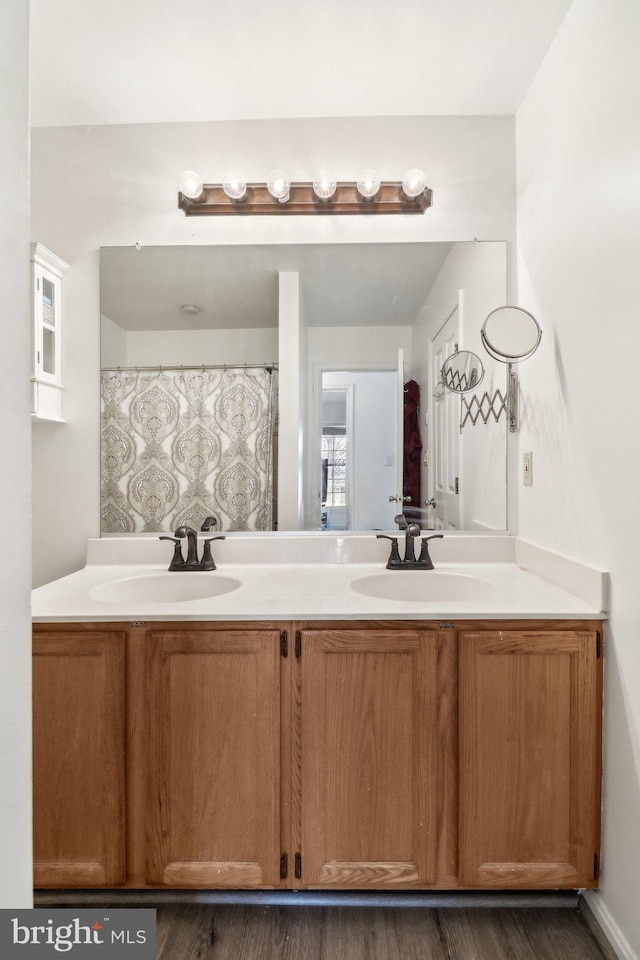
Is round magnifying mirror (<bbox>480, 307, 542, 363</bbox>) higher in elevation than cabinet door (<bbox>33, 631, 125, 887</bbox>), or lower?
higher

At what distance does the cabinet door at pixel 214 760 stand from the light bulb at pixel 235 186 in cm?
151

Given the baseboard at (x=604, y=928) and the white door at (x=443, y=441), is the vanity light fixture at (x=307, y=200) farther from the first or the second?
the baseboard at (x=604, y=928)

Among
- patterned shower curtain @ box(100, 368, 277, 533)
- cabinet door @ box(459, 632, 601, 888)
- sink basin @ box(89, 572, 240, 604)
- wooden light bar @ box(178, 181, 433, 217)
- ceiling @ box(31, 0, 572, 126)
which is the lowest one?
cabinet door @ box(459, 632, 601, 888)

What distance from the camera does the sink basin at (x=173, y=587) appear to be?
167 cm

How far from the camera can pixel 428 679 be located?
4.14 feet

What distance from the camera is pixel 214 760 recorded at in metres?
1.25

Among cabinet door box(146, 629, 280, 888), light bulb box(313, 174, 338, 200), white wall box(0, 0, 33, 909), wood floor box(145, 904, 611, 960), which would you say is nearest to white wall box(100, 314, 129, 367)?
light bulb box(313, 174, 338, 200)

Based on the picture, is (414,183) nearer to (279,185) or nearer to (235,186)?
(279,185)

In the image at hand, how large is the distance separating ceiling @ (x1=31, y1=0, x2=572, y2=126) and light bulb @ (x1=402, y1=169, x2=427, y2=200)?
10.5 inches

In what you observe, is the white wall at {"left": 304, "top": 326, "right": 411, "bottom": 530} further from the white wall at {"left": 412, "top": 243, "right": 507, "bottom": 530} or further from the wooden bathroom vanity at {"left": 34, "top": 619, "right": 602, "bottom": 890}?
the wooden bathroom vanity at {"left": 34, "top": 619, "right": 602, "bottom": 890}

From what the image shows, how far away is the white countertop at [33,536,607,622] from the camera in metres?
1.26

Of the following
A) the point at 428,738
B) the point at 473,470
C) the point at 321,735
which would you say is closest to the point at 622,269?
the point at 473,470

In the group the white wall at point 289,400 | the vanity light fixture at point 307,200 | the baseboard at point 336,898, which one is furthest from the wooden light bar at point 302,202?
the baseboard at point 336,898

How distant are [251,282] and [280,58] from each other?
27.1 inches
